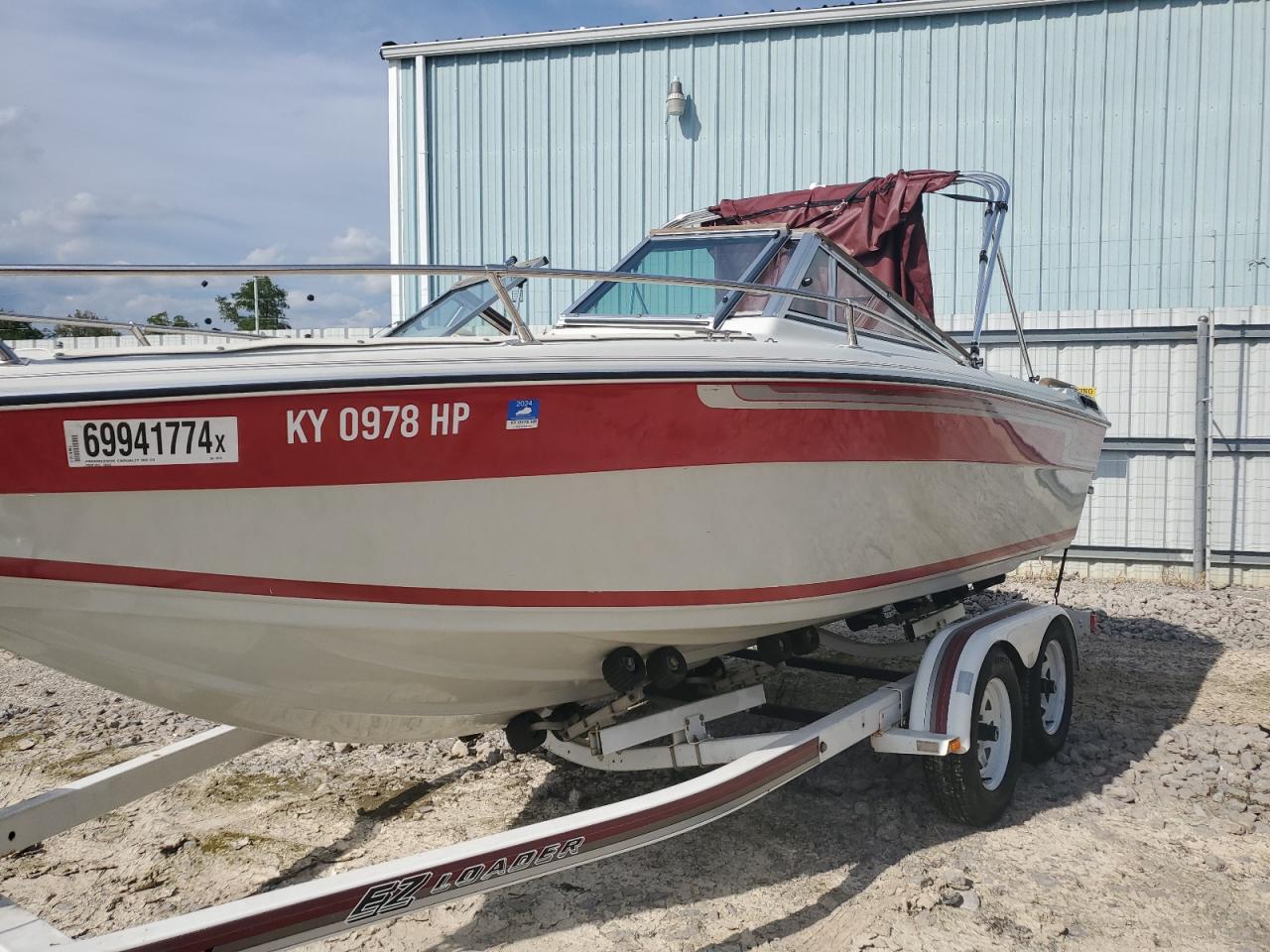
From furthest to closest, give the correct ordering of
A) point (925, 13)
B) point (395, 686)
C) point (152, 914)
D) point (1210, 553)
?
point (925, 13), point (1210, 553), point (152, 914), point (395, 686)

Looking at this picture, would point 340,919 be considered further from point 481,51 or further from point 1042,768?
point 481,51

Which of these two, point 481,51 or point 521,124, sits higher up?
point 481,51

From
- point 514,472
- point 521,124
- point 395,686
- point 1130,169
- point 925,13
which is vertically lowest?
point 395,686

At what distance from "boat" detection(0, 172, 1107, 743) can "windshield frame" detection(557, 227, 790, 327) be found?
3cm

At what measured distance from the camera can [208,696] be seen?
258cm

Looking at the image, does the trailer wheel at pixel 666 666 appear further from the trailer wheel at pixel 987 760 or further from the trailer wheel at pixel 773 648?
the trailer wheel at pixel 987 760

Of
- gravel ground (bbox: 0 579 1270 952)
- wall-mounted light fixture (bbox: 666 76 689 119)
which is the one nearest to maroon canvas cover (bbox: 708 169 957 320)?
gravel ground (bbox: 0 579 1270 952)

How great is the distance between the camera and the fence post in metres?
8.29

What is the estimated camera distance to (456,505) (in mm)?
2506

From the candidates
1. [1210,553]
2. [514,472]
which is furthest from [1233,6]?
[514,472]

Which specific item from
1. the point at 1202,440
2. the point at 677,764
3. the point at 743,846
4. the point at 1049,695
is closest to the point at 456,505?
the point at 677,764

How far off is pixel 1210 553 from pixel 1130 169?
338cm

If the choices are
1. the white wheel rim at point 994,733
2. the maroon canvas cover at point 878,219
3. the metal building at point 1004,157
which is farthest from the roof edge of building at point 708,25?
the white wheel rim at point 994,733

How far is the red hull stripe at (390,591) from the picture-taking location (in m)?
2.24
